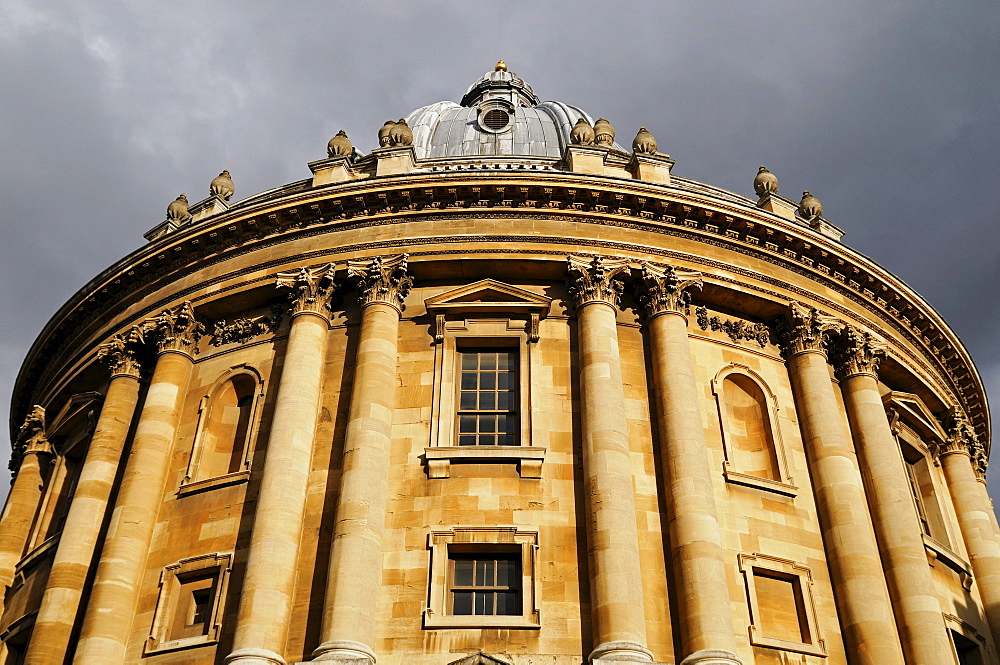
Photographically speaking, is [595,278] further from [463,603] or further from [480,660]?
[480,660]

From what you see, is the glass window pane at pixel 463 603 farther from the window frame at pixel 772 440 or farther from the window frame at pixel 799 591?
the window frame at pixel 772 440

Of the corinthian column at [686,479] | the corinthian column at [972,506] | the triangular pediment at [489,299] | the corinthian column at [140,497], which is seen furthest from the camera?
the corinthian column at [972,506]

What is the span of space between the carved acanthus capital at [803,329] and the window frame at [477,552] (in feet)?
33.5

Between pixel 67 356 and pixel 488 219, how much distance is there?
49.8 ft

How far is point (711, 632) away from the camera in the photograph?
2120cm

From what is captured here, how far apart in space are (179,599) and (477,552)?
7.16 metres

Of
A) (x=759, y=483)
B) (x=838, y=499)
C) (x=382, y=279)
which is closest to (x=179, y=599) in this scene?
(x=382, y=279)

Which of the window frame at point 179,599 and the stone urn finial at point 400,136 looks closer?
the window frame at point 179,599

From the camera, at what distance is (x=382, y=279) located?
27.0 m

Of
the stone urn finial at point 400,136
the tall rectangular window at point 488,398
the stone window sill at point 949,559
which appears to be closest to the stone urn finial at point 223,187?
the stone urn finial at point 400,136

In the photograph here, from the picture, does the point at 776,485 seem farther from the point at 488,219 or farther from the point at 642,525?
the point at 488,219

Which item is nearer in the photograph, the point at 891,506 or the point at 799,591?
the point at 799,591

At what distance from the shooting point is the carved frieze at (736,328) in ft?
93.2

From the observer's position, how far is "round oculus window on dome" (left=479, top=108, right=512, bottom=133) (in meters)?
43.8
